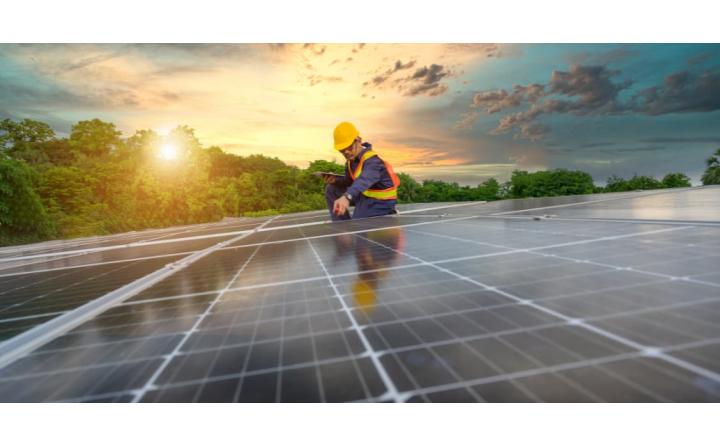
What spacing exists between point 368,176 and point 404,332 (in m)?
6.57

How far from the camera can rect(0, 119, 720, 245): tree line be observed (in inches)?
758

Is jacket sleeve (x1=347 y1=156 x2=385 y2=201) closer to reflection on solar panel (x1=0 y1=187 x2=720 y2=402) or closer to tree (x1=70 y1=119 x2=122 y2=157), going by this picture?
reflection on solar panel (x1=0 y1=187 x2=720 y2=402)

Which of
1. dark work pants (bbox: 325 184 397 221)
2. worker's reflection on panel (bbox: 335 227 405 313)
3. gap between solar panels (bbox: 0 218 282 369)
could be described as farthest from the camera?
dark work pants (bbox: 325 184 397 221)

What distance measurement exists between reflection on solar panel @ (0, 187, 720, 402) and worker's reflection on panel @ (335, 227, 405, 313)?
0.03 m

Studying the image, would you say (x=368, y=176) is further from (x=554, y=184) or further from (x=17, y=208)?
(x=554, y=184)

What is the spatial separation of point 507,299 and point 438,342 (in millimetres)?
612

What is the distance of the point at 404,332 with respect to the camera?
60.7 inches

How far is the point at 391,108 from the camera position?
26.8 meters

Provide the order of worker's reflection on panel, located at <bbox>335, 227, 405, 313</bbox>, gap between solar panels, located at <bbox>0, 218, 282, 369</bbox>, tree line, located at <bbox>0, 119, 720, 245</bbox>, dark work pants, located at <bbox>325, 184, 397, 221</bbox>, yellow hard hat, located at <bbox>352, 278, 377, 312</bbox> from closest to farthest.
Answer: gap between solar panels, located at <bbox>0, 218, 282, 369</bbox>, yellow hard hat, located at <bbox>352, 278, 377, 312</bbox>, worker's reflection on panel, located at <bbox>335, 227, 405, 313</bbox>, dark work pants, located at <bbox>325, 184, 397, 221</bbox>, tree line, located at <bbox>0, 119, 720, 245</bbox>

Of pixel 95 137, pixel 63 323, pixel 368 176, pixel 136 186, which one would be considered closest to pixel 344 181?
pixel 368 176

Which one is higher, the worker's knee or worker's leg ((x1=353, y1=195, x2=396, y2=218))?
the worker's knee

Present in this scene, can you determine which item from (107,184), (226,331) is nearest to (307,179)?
(107,184)

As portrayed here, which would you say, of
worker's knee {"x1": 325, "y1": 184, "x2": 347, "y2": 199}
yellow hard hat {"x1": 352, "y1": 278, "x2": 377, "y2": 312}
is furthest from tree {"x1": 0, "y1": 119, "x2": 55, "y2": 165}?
yellow hard hat {"x1": 352, "y1": 278, "x2": 377, "y2": 312}
